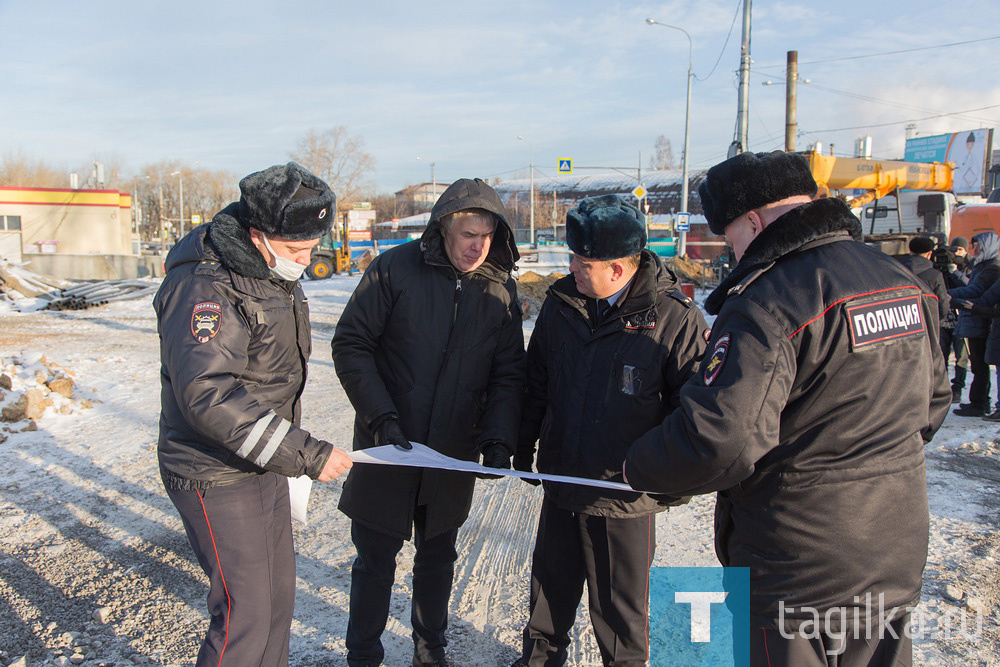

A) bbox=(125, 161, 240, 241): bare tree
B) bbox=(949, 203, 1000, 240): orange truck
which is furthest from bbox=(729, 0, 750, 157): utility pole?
bbox=(125, 161, 240, 241): bare tree

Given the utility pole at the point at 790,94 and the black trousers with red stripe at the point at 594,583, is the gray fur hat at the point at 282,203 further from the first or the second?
the utility pole at the point at 790,94

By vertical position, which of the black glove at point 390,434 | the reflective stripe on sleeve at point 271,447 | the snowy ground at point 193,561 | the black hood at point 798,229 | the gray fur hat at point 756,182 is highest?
the gray fur hat at point 756,182

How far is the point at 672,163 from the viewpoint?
104 metres

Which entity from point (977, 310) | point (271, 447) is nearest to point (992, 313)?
point (977, 310)

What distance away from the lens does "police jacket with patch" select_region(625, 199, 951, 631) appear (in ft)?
5.20

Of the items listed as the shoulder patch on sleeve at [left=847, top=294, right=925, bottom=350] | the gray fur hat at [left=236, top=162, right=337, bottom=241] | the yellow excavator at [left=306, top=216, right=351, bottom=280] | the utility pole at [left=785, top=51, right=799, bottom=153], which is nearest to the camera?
the shoulder patch on sleeve at [left=847, top=294, right=925, bottom=350]

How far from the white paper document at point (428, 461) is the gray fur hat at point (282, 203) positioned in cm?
84

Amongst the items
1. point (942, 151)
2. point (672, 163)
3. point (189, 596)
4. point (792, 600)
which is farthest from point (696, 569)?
point (672, 163)

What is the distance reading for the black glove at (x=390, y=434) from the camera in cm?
248

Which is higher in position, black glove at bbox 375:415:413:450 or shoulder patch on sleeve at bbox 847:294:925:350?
shoulder patch on sleeve at bbox 847:294:925:350

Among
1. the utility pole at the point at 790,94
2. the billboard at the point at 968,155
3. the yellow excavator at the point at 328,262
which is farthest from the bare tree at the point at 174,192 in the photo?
the billboard at the point at 968,155

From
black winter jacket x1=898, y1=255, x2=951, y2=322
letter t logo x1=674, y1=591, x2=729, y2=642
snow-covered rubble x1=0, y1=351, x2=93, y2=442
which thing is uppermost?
black winter jacket x1=898, y1=255, x2=951, y2=322

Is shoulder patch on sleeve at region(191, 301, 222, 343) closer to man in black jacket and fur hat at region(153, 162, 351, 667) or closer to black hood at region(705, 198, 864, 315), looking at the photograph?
man in black jacket and fur hat at region(153, 162, 351, 667)

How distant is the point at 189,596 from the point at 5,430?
3.49 metres
